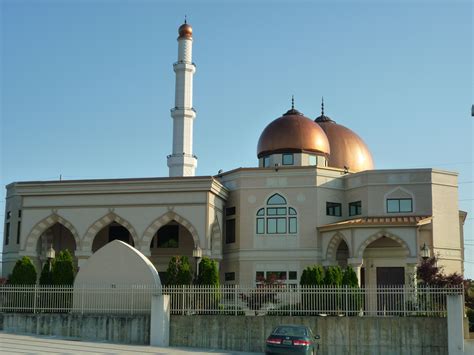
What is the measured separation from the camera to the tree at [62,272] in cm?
2719

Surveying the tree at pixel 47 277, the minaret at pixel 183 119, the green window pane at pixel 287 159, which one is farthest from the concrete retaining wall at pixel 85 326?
the minaret at pixel 183 119

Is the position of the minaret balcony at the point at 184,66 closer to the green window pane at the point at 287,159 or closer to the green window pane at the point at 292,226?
the green window pane at the point at 287,159

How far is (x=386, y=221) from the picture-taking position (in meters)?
31.9

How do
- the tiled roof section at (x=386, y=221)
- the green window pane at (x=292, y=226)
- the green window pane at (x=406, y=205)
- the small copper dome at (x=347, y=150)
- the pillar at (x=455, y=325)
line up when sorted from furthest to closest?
the small copper dome at (x=347, y=150), the green window pane at (x=292, y=226), the green window pane at (x=406, y=205), the tiled roof section at (x=386, y=221), the pillar at (x=455, y=325)

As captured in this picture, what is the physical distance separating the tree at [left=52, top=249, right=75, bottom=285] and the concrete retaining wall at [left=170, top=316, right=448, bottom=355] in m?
5.92

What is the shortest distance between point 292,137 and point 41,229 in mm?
14167

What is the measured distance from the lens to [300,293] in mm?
23641

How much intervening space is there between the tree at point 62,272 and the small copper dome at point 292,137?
14588 millimetres

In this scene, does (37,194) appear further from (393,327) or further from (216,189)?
(393,327)

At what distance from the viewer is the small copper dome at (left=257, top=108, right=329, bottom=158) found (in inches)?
1478

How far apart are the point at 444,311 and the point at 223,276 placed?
49.8 ft

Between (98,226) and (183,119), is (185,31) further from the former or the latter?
(98,226)

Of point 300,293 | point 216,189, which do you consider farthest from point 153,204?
point 300,293

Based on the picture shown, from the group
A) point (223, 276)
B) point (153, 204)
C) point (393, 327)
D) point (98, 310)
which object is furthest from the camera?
point (223, 276)
